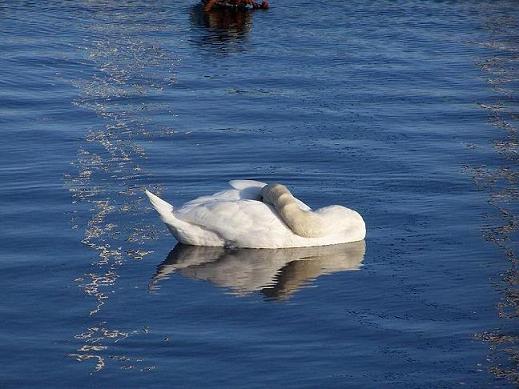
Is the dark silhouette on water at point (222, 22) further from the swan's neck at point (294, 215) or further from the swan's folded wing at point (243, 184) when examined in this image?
the swan's neck at point (294, 215)

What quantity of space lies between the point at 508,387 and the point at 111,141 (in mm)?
8272

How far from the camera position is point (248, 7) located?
26.5 meters

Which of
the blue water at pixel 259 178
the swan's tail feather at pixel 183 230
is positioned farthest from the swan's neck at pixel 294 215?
the swan's tail feather at pixel 183 230

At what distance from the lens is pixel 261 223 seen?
13.8 metres

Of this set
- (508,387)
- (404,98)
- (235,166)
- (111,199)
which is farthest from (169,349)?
(404,98)

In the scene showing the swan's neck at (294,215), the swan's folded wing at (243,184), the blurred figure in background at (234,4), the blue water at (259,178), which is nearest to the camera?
A: the blue water at (259,178)

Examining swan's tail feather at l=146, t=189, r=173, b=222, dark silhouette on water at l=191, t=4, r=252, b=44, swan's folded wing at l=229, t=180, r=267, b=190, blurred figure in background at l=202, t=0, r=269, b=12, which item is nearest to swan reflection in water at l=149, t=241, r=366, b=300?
swan's tail feather at l=146, t=189, r=173, b=222

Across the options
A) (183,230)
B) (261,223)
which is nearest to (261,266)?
(261,223)

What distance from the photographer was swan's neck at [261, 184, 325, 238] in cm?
1366

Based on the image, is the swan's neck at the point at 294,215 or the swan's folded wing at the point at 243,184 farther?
the swan's folded wing at the point at 243,184

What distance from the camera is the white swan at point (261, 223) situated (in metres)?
13.7

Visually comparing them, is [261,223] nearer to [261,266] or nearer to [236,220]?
[236,220]

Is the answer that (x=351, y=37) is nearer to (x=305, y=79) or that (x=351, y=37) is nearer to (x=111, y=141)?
(x=305, y=79)

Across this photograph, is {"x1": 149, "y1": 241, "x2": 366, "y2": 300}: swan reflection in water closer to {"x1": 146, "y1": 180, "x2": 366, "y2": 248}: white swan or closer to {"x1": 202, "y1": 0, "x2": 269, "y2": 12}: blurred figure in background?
{"x1": 146, "y1": 180, "x2": 366, "y2": 248}: white swan
